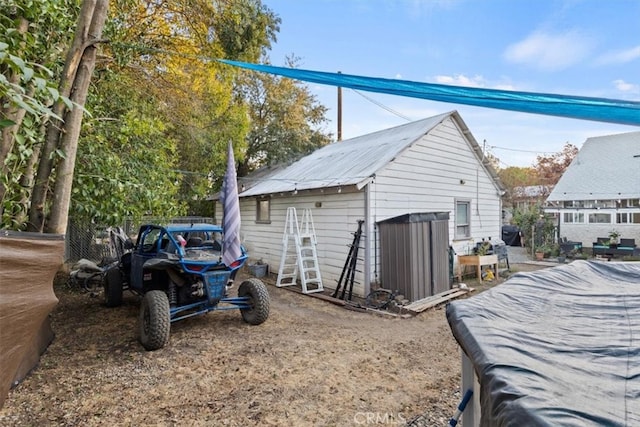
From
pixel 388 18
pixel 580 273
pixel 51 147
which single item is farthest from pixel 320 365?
pixel 388 18

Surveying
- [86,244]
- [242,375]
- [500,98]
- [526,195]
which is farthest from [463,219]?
[526,195]

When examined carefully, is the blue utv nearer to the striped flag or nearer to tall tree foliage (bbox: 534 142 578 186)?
the striped flag

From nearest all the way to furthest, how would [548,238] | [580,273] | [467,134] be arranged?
[580,273], [467,134], [548,238]

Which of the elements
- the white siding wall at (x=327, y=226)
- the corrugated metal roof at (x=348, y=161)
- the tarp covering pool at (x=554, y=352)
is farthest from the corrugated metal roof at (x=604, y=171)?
the tarp covering pool at (x=554, y=352)

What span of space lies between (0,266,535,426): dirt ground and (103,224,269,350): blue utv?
0.29 meters

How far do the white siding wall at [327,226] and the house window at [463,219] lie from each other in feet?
12.2

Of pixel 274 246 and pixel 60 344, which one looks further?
pixel 274 246

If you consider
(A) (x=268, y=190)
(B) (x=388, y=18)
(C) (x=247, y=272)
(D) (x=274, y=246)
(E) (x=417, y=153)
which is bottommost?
(C) (x=247, y=272)

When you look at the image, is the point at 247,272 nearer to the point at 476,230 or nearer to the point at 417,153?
the point at 417,153

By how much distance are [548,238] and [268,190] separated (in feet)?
41.0

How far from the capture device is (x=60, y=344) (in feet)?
13.9

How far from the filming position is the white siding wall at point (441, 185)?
779 cm

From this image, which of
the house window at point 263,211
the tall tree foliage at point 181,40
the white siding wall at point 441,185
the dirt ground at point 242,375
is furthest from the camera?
the house window at point 263,211

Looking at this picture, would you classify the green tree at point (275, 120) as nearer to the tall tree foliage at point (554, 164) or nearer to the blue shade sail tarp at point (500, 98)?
the blue shade sail tarp at point (500, 98)
